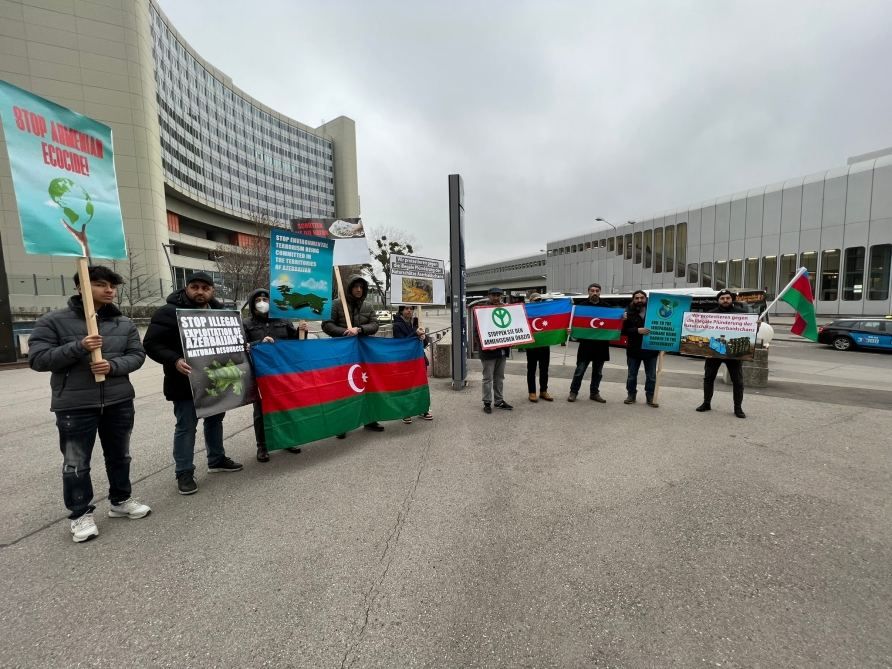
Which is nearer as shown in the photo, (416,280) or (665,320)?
(665,320)

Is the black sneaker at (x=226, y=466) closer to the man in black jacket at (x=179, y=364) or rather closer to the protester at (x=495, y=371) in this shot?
the man in black jacket at (x=179, y=364)

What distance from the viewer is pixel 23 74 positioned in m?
36.4

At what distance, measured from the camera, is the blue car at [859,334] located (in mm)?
13844

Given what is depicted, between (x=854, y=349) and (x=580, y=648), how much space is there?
64.9 feet

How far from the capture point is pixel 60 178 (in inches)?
115

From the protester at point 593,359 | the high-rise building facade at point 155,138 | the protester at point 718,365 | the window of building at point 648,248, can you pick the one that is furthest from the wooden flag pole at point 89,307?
the window of building at point 648,248

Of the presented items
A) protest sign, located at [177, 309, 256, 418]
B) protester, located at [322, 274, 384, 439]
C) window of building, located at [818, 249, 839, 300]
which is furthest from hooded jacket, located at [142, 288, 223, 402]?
window of building, located at [818, 249, 839, 300]

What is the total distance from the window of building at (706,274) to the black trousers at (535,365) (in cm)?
3213

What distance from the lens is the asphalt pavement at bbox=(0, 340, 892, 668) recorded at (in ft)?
6.28

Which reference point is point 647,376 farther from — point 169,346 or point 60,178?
point 60,178

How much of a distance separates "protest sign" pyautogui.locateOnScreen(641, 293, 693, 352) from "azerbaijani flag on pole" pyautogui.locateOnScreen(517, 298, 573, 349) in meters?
1.31

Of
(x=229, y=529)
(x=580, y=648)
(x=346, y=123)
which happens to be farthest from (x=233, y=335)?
(x=346, y=123)

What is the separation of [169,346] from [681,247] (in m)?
Answer: 39.5

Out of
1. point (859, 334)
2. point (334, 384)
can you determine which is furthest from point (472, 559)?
point (859, 334)
